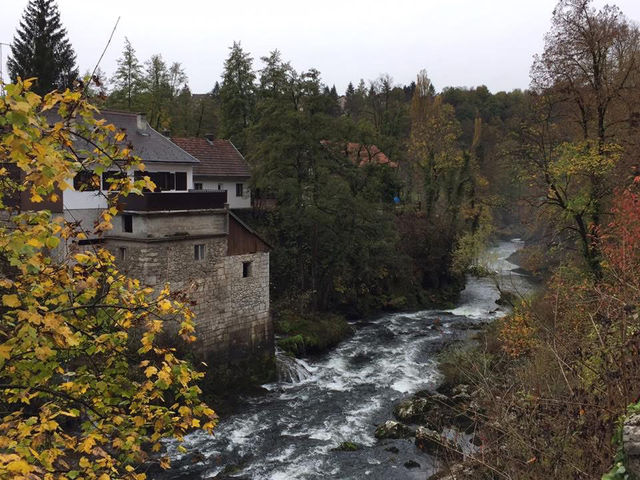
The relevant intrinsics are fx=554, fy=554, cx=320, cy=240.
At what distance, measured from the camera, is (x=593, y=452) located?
588 centimetres

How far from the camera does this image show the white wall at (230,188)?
3725 cm

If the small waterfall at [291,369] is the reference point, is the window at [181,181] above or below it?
above

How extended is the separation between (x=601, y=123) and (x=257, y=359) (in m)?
15.4

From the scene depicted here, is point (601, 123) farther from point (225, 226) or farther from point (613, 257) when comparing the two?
point (225, 226)

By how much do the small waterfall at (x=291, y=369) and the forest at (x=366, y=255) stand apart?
1.31 meters

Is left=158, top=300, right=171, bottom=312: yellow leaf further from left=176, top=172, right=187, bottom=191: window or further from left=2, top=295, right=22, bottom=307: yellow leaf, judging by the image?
left=176, top=172, right=187, bottom=191: window

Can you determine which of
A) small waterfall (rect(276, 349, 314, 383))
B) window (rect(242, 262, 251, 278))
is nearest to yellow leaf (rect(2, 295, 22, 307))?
window (rect(242, 262, 251, 278))

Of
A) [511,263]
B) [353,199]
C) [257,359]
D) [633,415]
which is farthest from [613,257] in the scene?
[511,263]

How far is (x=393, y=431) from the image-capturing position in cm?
1631

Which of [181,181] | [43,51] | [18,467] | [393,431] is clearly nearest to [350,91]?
[43,51]

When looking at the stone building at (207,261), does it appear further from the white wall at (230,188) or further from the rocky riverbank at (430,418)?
the white wall at (230,188)

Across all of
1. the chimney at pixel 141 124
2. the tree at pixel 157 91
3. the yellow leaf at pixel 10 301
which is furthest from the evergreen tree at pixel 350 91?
the yellow leaf at pixel 10 301

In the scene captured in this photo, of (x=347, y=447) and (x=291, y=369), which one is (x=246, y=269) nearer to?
(x=291, y=369)

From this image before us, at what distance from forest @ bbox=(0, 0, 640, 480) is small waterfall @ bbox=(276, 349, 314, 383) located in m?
1.31
